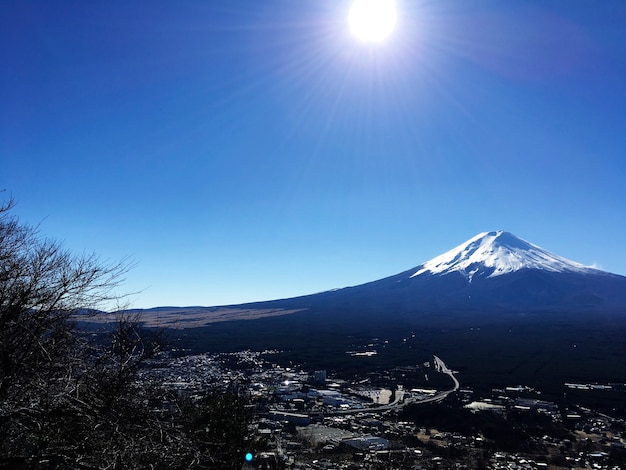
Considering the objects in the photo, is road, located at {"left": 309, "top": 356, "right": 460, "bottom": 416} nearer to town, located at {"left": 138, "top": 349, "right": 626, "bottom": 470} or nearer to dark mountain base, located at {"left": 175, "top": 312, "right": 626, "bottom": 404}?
town, located at {"left": 138, "top": 349, "right": 626, "bottom": 470}

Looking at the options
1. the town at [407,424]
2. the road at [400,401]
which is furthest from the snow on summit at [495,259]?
the town at [407,424]

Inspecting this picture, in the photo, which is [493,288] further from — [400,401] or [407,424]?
[407,424]

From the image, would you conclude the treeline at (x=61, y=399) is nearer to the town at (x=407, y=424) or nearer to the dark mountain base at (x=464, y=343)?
the town at (x=407, y=424)

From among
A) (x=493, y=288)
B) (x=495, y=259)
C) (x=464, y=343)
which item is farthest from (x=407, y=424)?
(x=495, y=259)

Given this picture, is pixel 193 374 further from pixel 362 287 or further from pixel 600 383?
pixel 362 287

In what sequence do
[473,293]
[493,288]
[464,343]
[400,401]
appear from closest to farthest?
[400,401], [464,343], [473,293], [493,288]
